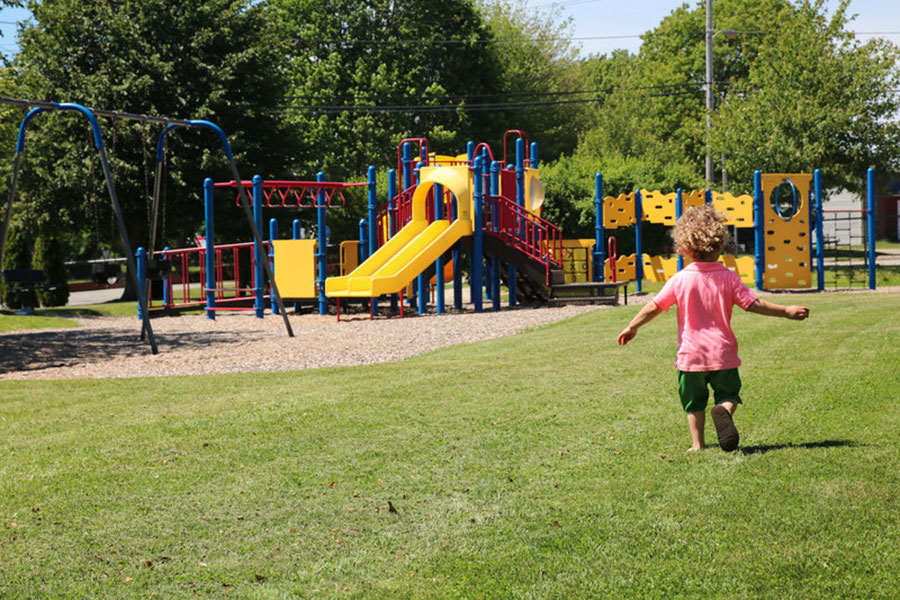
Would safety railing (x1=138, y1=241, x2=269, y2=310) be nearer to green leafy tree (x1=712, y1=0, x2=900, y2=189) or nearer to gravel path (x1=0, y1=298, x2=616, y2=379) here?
gravel path (x1=0, y1=298, x2=616, y2=379)

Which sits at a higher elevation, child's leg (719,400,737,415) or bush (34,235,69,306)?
bush (34,235,69,306)

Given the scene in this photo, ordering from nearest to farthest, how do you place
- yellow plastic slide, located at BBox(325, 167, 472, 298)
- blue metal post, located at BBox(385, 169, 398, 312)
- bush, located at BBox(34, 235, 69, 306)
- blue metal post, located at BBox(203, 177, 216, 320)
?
yellow plastic slide, located at BBox(325, 167, 472, 298), blue metal post, located at BBox(203, 177, 216, 320), blue metal post, located at BBox(385, 169, 398, 312), bush, located at BBox(34, 235, 69, 306)

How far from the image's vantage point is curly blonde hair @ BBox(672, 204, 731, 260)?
6242mm

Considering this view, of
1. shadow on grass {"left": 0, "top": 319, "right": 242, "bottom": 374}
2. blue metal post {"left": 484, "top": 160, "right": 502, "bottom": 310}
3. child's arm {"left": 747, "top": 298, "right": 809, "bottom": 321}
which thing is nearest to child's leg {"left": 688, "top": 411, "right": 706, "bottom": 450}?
child's arm {"left": 747, "top": 298, "right": 809, "bottom": 321}

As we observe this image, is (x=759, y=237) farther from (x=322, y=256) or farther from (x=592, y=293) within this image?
(x=322, y=256)

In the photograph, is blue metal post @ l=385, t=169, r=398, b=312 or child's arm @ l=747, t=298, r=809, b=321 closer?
child's arm @ l=747, t=298, r=809, b=321

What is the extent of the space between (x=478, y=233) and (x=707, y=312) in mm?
15494

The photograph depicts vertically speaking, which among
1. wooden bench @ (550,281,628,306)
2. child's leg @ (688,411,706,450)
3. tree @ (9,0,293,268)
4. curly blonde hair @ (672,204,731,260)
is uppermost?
tree @ (9,0,293,268)

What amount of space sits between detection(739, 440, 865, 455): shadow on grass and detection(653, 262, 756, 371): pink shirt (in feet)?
1.82

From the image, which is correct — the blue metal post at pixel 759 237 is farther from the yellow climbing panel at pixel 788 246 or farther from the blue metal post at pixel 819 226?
the blue metal post at pixel 819 226

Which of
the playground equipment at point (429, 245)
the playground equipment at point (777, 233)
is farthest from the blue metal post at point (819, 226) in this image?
the playground equipment at point (429, 245)

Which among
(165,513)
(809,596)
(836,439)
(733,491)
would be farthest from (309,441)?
(809,596)

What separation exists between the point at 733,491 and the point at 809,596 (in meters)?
1.52

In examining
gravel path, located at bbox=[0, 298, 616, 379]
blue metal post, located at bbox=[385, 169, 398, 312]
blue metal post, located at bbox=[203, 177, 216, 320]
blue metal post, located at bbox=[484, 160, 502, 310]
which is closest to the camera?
gravel path, located at bbox=[0, 298, 616, 379]
